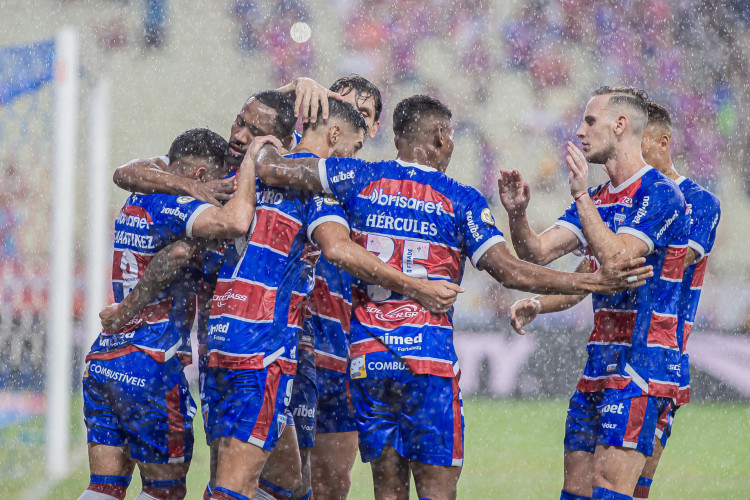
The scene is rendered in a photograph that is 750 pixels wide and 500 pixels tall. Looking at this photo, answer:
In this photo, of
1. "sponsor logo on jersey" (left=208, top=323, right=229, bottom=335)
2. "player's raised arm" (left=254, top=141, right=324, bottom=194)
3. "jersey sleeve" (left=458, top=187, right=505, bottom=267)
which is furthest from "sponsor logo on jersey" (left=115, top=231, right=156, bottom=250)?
"jersey sleeve" (left=458, top=187, right=505, bottom=267)

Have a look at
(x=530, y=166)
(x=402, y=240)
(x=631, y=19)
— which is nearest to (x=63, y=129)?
(x=402, y=240)

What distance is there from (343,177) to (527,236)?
0.98 m

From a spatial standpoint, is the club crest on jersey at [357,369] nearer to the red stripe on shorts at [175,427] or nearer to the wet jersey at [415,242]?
the wet jersey at [415,242]

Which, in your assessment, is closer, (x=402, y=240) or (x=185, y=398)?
(x=402, y=240)

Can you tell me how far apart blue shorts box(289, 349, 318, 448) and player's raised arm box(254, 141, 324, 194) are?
0.83m

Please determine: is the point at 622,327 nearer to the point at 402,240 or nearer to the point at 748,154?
the point at 402,240

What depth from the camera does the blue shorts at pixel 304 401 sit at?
3918mm

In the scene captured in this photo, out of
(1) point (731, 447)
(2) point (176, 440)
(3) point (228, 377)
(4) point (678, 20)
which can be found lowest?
(1) point (731, 447)

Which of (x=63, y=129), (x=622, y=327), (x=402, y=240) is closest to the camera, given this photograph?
(x=402, y=240)

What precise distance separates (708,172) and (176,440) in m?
11.2

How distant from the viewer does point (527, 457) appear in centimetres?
822

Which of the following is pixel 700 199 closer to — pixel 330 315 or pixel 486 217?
pixel 486 217

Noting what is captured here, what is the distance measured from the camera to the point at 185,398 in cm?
386

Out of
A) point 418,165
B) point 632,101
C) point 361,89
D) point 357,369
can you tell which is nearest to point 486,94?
point 361,89
